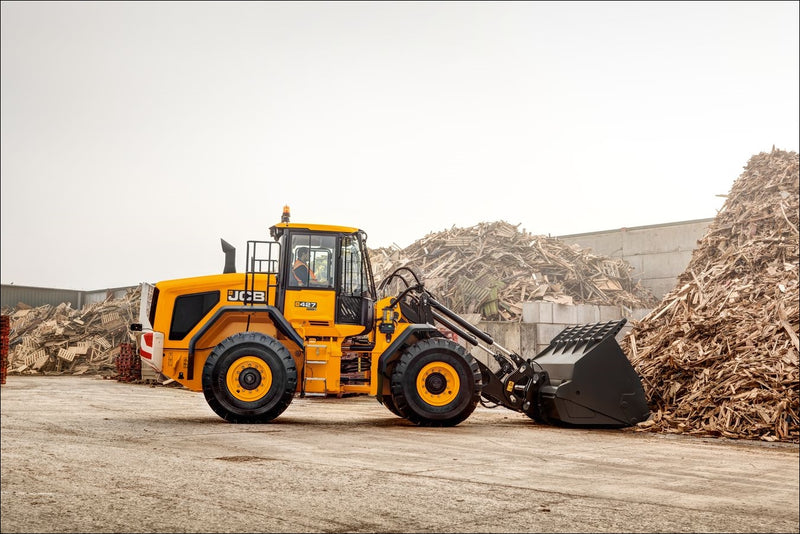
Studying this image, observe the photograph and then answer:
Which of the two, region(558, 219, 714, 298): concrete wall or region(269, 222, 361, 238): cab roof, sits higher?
region(558, 219, 714, 298): concrete wall

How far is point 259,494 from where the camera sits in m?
5.91

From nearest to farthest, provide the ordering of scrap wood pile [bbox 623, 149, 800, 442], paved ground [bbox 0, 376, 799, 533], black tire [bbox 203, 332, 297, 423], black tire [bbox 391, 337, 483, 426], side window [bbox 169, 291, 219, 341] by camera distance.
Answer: paved ground [bbox 0, 376, 799, 533]
scrap wood pile [bbox 623, 149, 800, 442]
black tire [bbox 203, 332, 297, 423]
black tire [bbox 391, 337, 483, 426]
side window [bbox 169, 291, 219, 341]

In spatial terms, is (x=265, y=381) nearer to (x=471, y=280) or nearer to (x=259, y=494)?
(x=259, y=494)

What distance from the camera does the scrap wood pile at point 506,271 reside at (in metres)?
20.9

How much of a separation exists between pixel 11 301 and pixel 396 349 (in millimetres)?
35225

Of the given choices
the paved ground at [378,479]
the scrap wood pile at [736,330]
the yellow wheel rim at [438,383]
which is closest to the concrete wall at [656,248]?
the scrap wood pile at [736,330]

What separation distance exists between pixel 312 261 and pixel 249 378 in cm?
191

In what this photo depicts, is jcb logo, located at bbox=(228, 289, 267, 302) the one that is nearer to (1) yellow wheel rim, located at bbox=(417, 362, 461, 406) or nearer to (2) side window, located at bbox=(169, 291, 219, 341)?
(2) side window, located at bbox=(169, 291, 219, 341)

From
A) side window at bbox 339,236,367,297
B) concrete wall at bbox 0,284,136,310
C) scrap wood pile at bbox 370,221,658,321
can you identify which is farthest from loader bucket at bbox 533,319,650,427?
concrete wall at bbox 0,284,136,310

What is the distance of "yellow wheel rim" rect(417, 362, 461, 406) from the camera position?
11281mm

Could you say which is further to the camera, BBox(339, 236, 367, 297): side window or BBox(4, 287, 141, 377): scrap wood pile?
BBox(4, 287, 141, 377): scrap wood pile

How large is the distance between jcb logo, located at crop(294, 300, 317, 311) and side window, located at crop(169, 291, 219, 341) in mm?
1190

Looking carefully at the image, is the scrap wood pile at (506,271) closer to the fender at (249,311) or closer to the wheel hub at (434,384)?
the wheel hub at (434,384)

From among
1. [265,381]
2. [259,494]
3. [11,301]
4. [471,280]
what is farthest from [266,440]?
[11,301]
